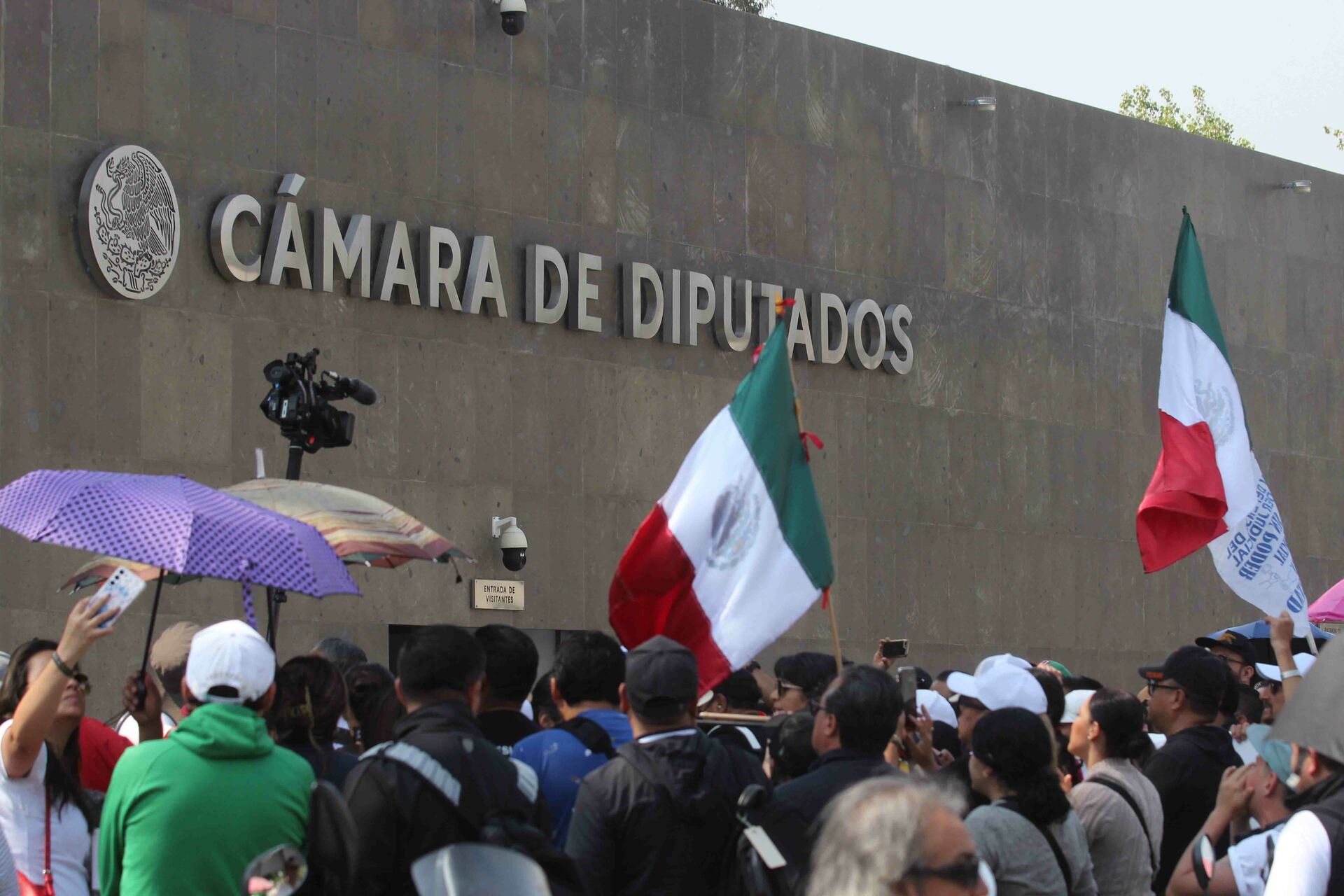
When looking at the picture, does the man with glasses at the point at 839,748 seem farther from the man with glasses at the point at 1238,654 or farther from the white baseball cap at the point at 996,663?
the man with glasses at the point at 1238,654

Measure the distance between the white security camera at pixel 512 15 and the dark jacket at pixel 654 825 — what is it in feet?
36.2

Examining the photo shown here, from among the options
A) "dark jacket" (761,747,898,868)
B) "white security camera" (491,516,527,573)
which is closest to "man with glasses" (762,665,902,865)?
"dark jacket" (761,747,898,868)

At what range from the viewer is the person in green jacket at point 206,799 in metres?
4.82

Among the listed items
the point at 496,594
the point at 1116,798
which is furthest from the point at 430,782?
the point at 496,594

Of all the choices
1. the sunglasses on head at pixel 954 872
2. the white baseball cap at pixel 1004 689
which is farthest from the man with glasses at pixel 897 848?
the white baseball cap at pixel 1004 689

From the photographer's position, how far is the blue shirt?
19.6 feet

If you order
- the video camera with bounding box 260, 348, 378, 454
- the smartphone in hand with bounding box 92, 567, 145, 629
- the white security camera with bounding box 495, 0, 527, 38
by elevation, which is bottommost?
the smartphone in hand with bounding box 92, 567, 145, 629

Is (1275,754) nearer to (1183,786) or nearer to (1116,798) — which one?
(1116,798)

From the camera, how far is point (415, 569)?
14.8 meters

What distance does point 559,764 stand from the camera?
6012mm

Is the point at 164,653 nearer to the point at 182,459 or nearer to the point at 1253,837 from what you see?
the point at 1253,837

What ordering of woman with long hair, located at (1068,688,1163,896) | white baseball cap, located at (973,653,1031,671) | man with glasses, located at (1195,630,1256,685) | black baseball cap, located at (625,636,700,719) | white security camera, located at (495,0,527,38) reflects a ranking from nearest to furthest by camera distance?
1. black baseball cap, located at (625,636,700,719)
2. woman with long hair, located at (1068,688,1163,896)
3. white baseball cap, located at (973,653,1031,671)
4. man with glasses, located at (1195,630,1256,685)
5. white security camera, located at (495,0,527,38)

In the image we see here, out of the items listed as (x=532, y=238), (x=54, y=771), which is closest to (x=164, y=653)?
(x=54, y=771)

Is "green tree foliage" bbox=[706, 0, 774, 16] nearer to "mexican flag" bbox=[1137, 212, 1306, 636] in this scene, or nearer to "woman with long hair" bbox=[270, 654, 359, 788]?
"mexican flag" bbox=[1137, 212, 1306, 636]
